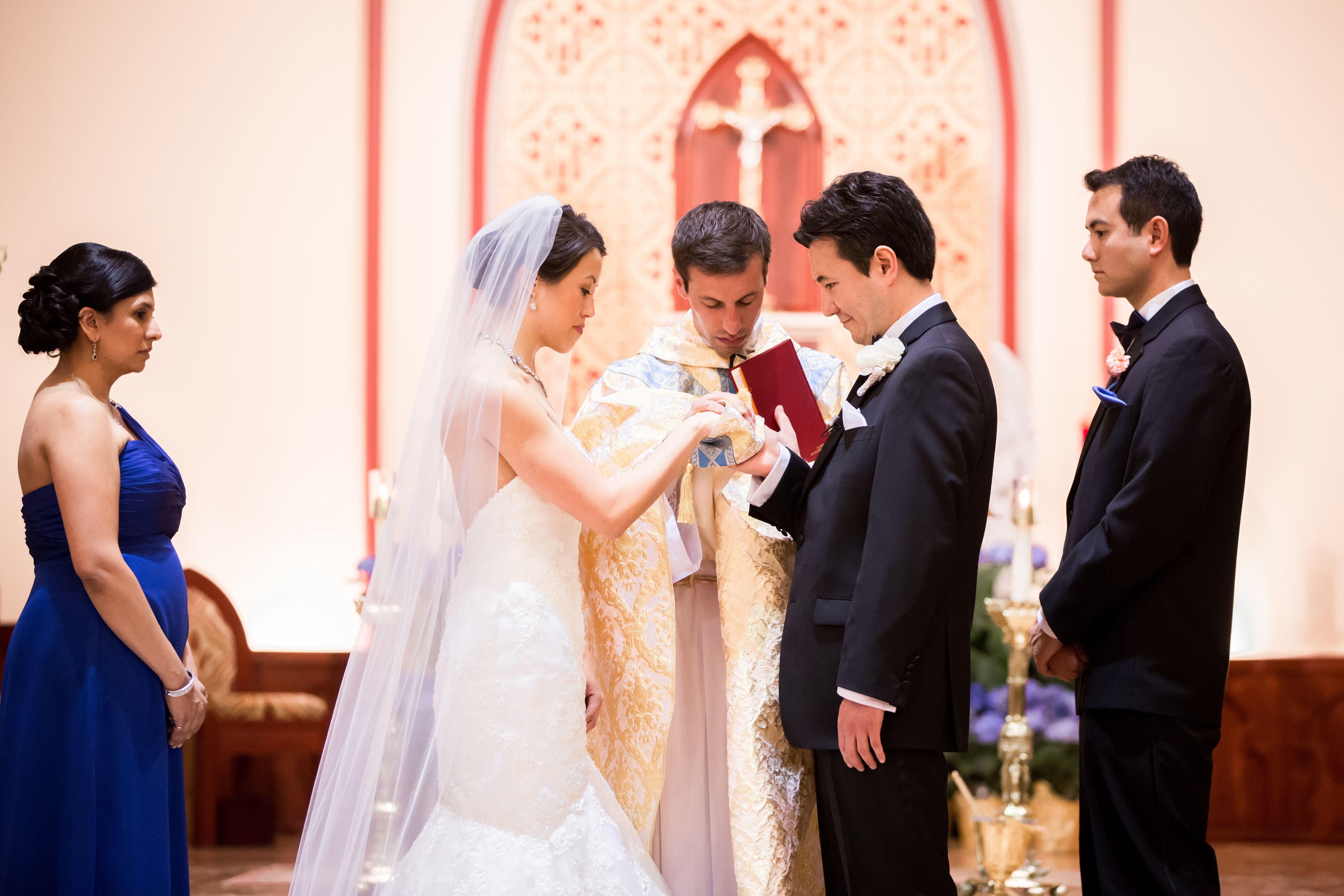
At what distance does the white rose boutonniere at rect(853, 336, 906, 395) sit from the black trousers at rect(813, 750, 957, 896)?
69 cm

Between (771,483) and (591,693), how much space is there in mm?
600

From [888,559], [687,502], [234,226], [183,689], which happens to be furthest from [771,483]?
[234,226]

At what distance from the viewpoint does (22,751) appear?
2.45 meters

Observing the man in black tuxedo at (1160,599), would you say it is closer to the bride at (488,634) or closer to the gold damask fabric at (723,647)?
the gold damask fabric at (723,647)

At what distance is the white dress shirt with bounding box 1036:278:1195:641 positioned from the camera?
227cm

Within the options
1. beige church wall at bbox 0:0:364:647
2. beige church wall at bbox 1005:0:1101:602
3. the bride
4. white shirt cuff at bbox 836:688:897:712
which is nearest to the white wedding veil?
the bride

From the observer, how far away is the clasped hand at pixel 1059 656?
2287 mm

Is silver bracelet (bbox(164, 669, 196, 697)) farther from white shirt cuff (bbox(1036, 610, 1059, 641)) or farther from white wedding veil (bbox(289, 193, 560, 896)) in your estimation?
white shirt cuff (bbox(1036, 610, 1059, 641))

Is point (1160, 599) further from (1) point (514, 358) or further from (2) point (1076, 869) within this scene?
(2) point (1076, 869)

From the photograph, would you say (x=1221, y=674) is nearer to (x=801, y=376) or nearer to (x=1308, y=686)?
(x=801, y=376)

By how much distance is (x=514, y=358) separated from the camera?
7.51 feet

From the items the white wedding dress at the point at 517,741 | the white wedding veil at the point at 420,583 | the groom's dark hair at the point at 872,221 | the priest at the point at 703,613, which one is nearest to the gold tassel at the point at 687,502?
the priest at the point at 703,613

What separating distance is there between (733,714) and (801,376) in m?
0.72

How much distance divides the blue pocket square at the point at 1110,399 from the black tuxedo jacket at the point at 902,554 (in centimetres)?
28
